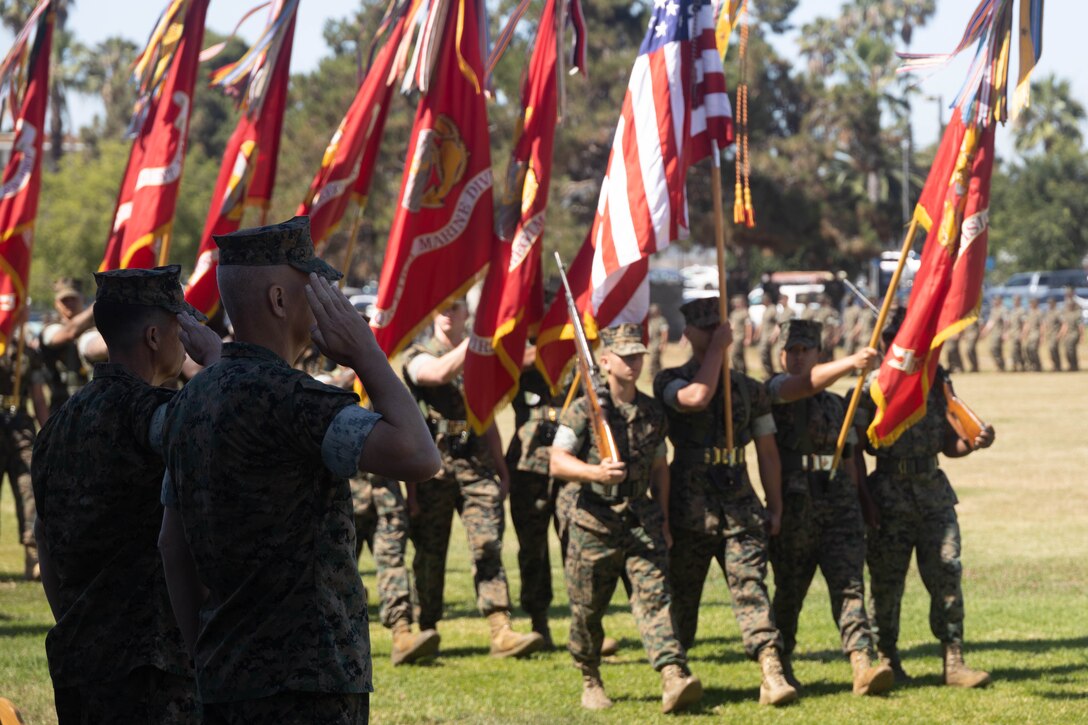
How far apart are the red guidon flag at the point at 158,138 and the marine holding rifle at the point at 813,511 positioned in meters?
4.62

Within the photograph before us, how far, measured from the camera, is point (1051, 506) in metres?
16.7

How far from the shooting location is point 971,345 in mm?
39906

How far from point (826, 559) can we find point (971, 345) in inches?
1277

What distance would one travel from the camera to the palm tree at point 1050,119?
6906cm

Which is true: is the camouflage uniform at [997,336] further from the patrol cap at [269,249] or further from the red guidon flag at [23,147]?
the patrol cap at [269,249]

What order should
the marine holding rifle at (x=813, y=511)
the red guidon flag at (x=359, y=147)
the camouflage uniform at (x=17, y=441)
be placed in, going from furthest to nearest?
1. the camouflage uniform at (x=17, y=441)
2. the red guidon flag at (x=359, y=147)
3. the marine holding rifle at (x=813, y=511)

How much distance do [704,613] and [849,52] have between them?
204ft

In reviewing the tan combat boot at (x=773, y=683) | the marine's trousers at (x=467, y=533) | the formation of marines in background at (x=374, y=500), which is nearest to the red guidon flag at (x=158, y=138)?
the formation of marines in background at (x=374, y=500)

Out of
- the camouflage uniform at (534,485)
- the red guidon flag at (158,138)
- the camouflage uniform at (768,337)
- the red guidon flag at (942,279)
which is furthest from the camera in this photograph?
the camouflage uniform at (768,337)

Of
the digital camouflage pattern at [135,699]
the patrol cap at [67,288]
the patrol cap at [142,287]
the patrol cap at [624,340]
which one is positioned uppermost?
the patrol cap at [67,288]

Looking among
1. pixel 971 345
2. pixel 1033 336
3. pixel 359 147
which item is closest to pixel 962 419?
pixel 359 147

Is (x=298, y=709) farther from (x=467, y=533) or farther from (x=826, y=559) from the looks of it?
(x=467, y=533)

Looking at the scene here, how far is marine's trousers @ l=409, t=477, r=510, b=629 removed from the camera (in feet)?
32.4

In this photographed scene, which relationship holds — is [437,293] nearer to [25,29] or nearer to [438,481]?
[438,481]
